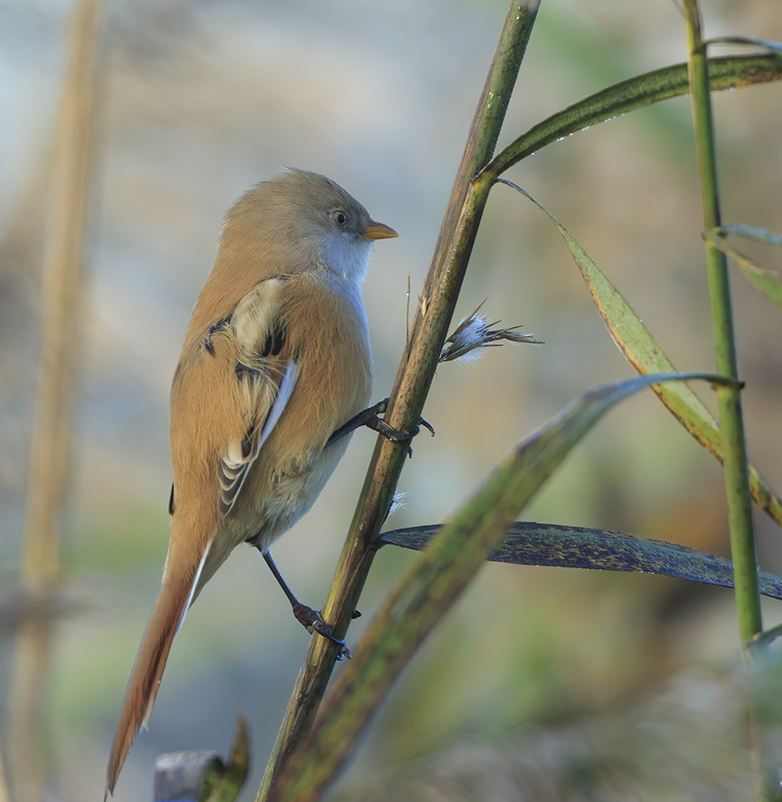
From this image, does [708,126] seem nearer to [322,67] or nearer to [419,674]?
[419,674]

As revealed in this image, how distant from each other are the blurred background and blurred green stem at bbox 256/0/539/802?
1.13m

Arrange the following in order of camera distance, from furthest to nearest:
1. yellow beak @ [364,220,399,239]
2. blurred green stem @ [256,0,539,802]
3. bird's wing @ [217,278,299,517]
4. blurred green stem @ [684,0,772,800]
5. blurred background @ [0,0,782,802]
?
blurred background @ [0,0,782,802], yellow beak @ [364,220,399,239], bird's wing @ [217,278,299,517], blurred green stem @ [256,0,539,802], blurred green stem @ [684,0,772,800]

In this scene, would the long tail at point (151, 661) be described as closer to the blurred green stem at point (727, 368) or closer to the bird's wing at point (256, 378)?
the bird's wing at point (256, 378)

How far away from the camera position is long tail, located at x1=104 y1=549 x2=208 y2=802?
37.1 inches

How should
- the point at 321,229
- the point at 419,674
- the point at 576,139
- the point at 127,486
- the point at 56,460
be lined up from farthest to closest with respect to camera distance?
the point at 127,486
the point at 576,139
the point at 419,674
the point at 321,229
the point at 56,460

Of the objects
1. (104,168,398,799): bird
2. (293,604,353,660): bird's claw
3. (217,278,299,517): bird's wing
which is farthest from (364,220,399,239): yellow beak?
(293,604,353,660): bird's claw

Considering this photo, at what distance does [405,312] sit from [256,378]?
2.42 ft

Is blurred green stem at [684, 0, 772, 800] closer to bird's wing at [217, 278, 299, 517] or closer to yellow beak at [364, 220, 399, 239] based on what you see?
bird's wing at [217, 278, 299, 517]

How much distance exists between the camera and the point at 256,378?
140 centimetres

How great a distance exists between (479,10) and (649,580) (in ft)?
5.92

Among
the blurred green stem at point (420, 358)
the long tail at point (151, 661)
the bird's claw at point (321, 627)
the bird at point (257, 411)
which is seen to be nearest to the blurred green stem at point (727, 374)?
the blurred green stem at point (420, 358)

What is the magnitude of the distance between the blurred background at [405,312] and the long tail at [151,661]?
633mm

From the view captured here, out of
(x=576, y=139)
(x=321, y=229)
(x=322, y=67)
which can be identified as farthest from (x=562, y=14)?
(x=322, y=67)

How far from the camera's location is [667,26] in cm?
232
